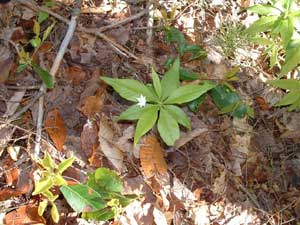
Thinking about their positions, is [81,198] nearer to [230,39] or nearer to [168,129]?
[168,129]

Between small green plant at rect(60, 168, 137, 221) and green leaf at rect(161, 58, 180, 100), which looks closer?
small green plant at rect(60, 168, 137, 221)

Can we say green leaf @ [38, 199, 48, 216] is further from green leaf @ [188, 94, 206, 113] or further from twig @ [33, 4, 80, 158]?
green leaf @ [188, 94, 206, 113]

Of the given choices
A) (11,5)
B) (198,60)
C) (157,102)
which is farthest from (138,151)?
(11,5)

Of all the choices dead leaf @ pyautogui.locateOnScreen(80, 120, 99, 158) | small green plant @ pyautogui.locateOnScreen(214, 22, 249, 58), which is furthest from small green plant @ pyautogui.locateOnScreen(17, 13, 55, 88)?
small green plant @ pyautogui.locateOnScreen(214, 22, 249, 58)

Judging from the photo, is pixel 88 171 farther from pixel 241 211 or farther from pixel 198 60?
pixel 198 60

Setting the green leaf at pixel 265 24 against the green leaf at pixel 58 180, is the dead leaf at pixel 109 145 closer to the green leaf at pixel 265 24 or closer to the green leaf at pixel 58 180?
the green leaf at pixel 58 180

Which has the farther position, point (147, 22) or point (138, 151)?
point (147, 22)
